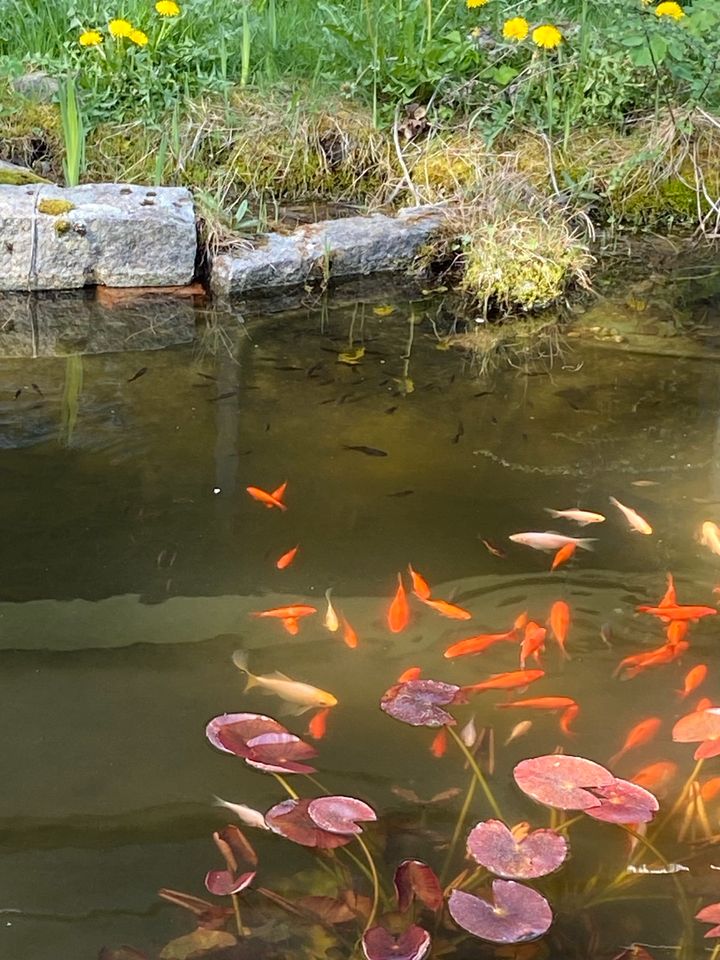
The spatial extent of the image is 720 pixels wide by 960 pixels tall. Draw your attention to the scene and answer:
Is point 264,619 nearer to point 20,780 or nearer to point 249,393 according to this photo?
point 20,780

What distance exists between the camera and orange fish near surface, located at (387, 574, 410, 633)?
261cm

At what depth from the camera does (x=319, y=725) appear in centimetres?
227

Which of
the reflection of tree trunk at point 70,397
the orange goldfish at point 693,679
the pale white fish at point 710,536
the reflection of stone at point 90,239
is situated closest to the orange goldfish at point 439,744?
the orange goldfish at point 693,679

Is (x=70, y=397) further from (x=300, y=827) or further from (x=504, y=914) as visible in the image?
(x=504, y=914)

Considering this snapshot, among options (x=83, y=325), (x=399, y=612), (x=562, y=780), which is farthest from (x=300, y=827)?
(x=83, y=325)

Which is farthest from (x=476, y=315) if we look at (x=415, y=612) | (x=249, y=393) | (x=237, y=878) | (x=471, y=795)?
(x=237, y=878)

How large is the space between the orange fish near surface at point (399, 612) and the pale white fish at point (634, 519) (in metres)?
0.79

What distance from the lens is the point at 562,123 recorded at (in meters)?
5.90

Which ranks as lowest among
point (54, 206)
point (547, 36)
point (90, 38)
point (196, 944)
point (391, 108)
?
point (196, 944)

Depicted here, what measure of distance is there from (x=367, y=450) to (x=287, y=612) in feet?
3.15

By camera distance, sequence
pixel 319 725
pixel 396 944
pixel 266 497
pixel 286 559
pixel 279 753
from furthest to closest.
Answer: pixel 266 497 < pixel 286 559 < pixel 319 725 < pixel 279 753 < pixel 396 944

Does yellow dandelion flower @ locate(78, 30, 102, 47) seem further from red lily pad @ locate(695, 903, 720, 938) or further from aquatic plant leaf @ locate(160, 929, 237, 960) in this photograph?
red lily pad @ locate(695, 903, 720, 938)

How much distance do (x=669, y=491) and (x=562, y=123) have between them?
3.39m

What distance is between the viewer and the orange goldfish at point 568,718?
229cm
